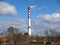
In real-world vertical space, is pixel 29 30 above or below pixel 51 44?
above

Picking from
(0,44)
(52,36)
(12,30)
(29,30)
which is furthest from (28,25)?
(0,44)

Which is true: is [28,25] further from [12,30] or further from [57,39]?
[57,39]

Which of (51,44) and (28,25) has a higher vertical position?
(28,25)

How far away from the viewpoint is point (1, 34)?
32.1 meters

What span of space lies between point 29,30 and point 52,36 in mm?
6081

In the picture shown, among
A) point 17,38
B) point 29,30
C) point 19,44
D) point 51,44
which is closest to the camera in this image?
point 19,44

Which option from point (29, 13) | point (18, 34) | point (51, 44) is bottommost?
point (51, 44)

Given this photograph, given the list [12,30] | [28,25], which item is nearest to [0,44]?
[12,30]

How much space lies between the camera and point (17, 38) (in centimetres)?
2705

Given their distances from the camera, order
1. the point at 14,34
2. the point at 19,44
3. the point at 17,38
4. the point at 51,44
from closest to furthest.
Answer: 1. the point at 19,44
2. the point at 51,44
3. the point at 17,38
4. the point at 14,34

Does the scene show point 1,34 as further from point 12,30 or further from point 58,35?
point 58,35

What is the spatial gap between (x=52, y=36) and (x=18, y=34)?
6256 mm

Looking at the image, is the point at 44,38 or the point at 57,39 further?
the point at 44,38

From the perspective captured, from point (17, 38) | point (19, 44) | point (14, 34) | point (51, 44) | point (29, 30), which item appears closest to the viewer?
point (19, 44)
